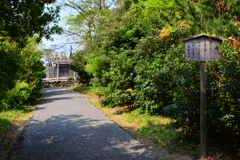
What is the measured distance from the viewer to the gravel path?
5488mm

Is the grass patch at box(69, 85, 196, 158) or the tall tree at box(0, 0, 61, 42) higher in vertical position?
the tall tree at box(0, 0, 61, 42)

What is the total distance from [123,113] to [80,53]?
653 inches

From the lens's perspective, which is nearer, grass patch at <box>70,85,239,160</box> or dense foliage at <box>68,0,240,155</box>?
dense foliage at <box>68,0,240,155</box>

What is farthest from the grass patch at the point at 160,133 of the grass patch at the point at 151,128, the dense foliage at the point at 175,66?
the dense foliage at the point at 175,66

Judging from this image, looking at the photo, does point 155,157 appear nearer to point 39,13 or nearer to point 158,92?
point 158,92

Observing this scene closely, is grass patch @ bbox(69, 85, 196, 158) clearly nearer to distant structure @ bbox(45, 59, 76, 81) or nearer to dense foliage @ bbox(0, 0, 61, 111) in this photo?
dense foliage @ bbox(0, 0, 61, 111)

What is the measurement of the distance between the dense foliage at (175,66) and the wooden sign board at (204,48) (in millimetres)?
188

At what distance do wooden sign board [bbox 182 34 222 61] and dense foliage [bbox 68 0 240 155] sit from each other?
0.62ft

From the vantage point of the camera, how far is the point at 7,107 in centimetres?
1185

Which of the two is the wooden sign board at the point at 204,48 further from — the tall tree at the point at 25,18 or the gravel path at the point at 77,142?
the tall tree at the point at 25,18

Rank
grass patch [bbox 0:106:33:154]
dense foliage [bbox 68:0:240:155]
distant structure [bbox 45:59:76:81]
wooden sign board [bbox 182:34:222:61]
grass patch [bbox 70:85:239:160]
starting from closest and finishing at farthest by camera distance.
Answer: dense foliage [bbox 68:0:240:155], wooden sign board [bbox 182:34:222:61], grass patch [bbox 70:85:239:160], grass patch [bbox 0:106:33:154], distant structure [bbox 45:59:76:81]

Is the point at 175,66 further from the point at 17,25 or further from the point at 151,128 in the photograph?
the point at 17,25

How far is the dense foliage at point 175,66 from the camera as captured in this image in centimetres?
489

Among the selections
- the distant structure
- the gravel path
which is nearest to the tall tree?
the gravel path
